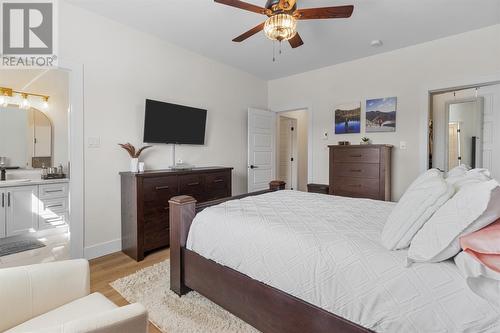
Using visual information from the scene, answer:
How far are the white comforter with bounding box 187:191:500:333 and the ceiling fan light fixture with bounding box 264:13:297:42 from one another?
144cm

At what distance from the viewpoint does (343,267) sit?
3.72 ft

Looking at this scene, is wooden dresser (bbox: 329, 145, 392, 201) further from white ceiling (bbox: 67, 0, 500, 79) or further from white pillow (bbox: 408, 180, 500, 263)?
white pillow (bbox: 408, 180, 500, 263)

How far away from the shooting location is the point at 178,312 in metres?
1.77

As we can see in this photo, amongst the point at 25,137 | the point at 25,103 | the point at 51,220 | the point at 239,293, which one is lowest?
the point at 51,220

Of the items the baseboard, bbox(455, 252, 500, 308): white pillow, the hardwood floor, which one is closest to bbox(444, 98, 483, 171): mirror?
bbox(455, 252, 500, 308): white pillow

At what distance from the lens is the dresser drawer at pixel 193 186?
3.14m

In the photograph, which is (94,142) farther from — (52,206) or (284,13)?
(284,13)

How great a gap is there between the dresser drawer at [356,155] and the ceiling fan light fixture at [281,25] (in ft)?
7.23

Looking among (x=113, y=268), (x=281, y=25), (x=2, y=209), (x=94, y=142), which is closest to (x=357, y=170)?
(x=281, y=25)

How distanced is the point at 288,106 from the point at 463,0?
2862 mm

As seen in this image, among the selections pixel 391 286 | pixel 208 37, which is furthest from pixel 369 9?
pixel 391 286

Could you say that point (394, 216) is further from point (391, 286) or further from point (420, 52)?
point (420, 52)

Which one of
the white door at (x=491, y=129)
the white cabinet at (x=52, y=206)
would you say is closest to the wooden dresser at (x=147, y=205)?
the white cabinet at (x=52, y=206)

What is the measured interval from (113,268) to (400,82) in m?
4.45
